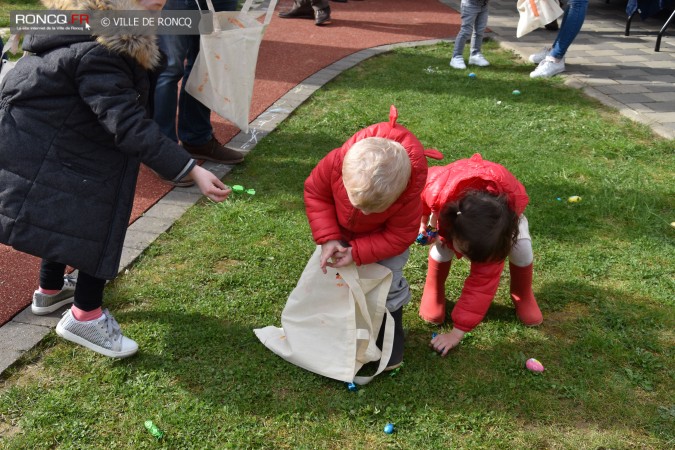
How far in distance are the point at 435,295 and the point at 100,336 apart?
4.89ft

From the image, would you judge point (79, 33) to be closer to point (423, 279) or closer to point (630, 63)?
point (423, 279)

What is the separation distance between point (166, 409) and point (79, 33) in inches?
54.3

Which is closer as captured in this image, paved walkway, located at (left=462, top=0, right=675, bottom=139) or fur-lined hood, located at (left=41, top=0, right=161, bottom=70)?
Result: fur-lined hood, located at (left=41, top=0, right=161, bottom=70)

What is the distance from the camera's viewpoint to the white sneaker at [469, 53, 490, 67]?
7.16 metres

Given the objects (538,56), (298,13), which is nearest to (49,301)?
(538,56)

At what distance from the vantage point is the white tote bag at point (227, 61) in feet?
13.3

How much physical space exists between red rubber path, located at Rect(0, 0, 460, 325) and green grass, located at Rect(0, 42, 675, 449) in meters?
0.42

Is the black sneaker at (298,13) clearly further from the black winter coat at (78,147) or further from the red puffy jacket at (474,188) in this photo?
the black winter coat at (78,147)

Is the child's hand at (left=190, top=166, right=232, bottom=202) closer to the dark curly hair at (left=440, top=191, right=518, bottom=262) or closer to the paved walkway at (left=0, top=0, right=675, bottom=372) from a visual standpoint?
the dark curly hair at (left=440, top=191, right=518, bottom=262)

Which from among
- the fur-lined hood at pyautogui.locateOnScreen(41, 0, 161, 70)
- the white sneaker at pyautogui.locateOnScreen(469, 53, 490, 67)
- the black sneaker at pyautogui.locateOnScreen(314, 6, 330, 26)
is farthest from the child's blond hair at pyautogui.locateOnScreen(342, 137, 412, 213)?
the black sneaker at pyautogui.locateOnScreen(314, 6, 330, 26)

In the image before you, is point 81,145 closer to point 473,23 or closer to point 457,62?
point 457,62

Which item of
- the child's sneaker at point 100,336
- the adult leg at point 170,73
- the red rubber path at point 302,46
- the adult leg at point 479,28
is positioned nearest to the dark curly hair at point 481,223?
the child's sneaker at point 100,336

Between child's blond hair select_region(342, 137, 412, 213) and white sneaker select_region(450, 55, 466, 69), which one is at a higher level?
child's blond hair select_region(342, 137, 412, 213)

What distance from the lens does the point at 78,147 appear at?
248 cm
